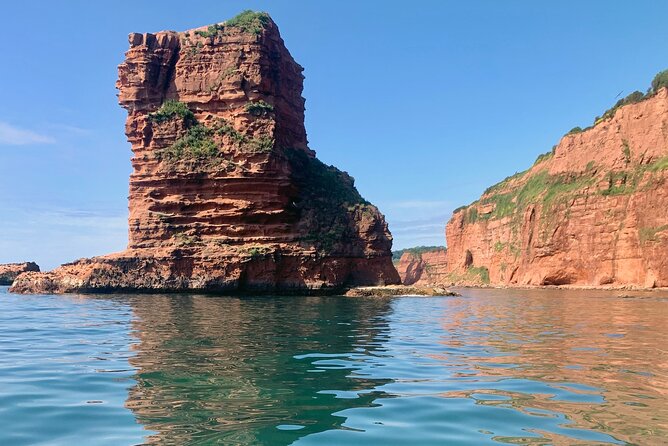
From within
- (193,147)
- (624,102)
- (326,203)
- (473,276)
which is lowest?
(473,276)

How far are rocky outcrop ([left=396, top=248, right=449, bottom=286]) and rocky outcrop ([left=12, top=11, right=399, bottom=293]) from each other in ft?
313

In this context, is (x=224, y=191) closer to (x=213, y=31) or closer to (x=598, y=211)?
(x=213, y=31)

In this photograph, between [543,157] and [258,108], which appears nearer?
[258,108]

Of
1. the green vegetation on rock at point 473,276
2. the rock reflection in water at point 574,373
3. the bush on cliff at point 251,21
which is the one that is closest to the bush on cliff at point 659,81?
the green vegetation on rock at point 473,276

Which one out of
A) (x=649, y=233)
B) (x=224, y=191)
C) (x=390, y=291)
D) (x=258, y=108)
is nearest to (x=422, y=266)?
(x=649, y=233)

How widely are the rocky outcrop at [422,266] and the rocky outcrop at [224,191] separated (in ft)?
313

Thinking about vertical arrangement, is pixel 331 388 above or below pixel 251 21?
below

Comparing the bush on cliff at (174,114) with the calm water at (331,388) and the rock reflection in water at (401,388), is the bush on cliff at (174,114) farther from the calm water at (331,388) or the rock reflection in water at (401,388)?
the rock reflection in water at (401,388)

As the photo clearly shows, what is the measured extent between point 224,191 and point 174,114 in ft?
33.0

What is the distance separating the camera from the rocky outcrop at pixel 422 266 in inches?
5721

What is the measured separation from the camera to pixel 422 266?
151375 mm

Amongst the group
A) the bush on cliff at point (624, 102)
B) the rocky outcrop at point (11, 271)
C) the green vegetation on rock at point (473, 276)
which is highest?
the bush on cliff at point (624, 102)

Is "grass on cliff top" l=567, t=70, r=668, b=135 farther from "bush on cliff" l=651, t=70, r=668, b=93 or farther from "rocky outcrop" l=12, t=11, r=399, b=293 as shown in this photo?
"rocky outcrop" l=12, t=11, r=399, b=293

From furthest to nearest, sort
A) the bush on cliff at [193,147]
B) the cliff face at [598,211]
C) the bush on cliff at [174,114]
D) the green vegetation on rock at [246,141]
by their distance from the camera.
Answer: the cliff face at [598,211], the bush on cliff at [174,114], the bush on cliff at [193,147], the green vegetation on rock at [246,141]
